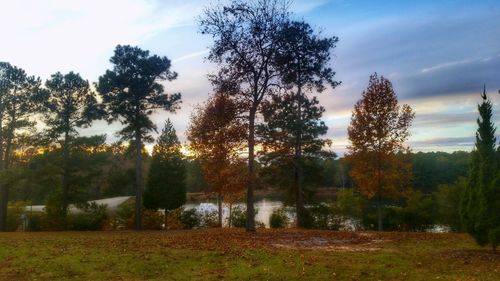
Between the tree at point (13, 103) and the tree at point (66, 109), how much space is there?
5.43ft

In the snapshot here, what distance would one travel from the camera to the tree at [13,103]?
→ 109 feet

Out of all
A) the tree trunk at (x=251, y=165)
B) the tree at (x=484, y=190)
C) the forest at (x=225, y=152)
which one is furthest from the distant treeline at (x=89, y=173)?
the tree at (x=484, y=190)

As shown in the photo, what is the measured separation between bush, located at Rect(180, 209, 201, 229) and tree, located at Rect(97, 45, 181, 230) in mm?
5482

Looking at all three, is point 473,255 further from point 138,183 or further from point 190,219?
point 190,219

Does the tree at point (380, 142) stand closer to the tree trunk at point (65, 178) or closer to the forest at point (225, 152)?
the forest at point (225, 152)

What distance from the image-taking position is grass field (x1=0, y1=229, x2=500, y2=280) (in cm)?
1161

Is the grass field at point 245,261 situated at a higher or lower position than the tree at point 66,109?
lower

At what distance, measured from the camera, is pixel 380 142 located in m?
29.3

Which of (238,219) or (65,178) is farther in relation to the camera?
(238,219)

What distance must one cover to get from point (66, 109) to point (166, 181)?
947 cm

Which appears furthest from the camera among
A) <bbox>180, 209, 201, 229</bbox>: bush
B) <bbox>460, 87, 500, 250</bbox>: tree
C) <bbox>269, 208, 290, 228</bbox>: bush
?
<bbox>180, 209, 201, 229</bbox>: bush

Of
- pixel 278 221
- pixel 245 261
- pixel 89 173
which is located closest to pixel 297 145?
pixel 278 221

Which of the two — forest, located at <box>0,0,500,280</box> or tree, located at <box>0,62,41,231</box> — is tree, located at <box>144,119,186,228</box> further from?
→ tree, located at <box>0,62,41,231</box>

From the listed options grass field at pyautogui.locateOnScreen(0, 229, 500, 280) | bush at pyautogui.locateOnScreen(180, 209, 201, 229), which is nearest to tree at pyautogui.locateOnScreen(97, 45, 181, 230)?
bush at pyautogui.locateOnScreen(180, 209, 201, 229)
